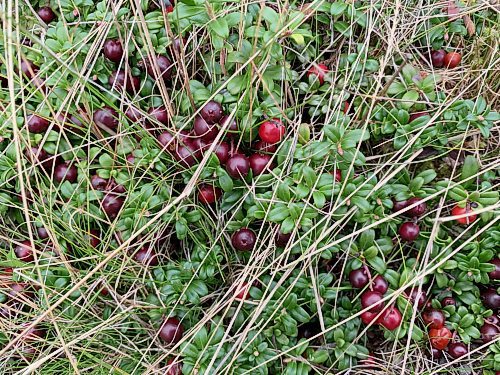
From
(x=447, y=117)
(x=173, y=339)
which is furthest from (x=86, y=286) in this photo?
(x=447, y=117)

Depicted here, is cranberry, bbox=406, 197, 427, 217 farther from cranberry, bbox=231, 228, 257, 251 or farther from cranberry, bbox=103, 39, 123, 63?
cranberry, bbox=103, 39, 123, 63

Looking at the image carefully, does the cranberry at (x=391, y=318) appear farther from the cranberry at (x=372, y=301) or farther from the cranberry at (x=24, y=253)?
the cranberry at (x=24, y=253)

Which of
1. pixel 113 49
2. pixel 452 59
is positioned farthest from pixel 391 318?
pixel 113 49

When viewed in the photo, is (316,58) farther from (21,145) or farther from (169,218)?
(21,145)

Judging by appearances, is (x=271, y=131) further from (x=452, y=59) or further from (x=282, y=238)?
(x=452, y=59)

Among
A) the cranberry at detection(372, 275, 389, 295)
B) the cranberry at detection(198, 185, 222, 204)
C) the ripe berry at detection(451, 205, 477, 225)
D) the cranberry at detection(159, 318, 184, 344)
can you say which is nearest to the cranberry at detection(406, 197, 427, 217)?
the ripe berry at detection(451, 205, 477, 225)

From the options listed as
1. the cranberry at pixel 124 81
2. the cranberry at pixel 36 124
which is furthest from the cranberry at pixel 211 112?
the cranberry at pixel 36 124
